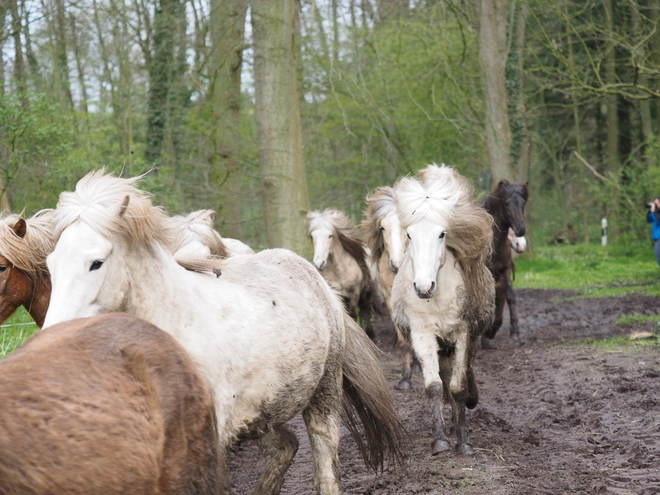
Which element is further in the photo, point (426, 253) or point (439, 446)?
point (426, 253)

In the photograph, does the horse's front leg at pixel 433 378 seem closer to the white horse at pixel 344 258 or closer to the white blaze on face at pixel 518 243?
the white horse at pixel 344 258

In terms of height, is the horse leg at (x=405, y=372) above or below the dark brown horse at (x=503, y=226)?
below

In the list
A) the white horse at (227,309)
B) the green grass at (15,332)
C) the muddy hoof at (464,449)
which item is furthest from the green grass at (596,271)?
the white horse at (227,309)

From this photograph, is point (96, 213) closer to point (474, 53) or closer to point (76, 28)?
point (76, 28)

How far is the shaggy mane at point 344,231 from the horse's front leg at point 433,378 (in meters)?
4.83

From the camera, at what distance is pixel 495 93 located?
1656 cm

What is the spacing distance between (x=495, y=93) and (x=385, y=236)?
9292mm

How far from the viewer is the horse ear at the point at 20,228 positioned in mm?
4574

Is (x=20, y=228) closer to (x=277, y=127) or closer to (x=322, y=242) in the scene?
(x=277, y=127)

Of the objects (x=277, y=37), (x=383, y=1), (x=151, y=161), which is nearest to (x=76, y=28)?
(x=151, y=161)

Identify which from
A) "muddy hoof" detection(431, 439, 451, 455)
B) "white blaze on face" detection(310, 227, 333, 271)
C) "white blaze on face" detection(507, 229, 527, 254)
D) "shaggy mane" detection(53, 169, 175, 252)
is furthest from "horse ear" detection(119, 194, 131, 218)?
"white blaze on face" detection(507, 229, 527, 254)

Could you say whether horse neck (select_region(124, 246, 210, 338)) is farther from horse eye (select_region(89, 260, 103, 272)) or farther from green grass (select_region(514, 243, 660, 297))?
green grass (select_region(514, 243, 660, 297))

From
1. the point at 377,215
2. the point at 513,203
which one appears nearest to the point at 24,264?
the point at 377,215

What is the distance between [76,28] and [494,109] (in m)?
9.94
